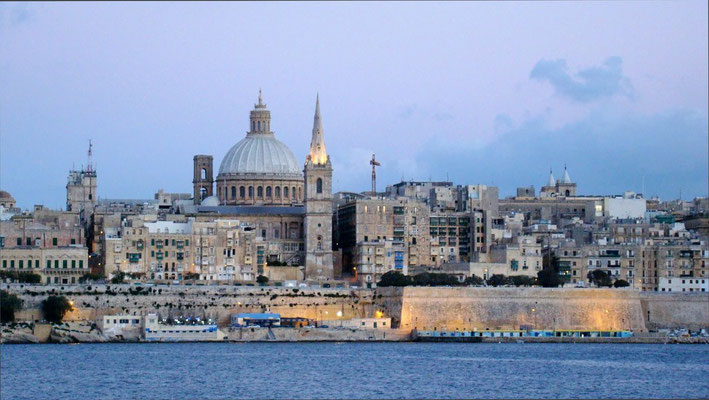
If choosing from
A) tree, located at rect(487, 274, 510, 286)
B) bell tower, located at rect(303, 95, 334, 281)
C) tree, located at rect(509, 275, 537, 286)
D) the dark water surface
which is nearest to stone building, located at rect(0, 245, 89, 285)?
bell tower, located at rect(303, 95, 334, 281)

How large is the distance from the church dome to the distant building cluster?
0.09 metres

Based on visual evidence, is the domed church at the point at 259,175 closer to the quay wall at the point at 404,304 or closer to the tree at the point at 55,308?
the quay wall at the point at 404,304

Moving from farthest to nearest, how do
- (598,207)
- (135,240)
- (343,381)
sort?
(598,207), (135,240), (343,381)

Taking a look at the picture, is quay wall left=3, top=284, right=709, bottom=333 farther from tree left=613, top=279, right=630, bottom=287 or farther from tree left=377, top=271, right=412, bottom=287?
tree left=613, top=279, right=630, bottom=287

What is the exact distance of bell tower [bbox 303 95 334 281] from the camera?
3701 inches

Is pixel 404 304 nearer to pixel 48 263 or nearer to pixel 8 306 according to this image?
pixel 8 306

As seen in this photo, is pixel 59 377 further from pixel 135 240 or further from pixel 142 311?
pixel 135 240

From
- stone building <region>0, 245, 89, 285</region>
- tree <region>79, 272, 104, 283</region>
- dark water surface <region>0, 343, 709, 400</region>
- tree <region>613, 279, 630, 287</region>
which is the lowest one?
dark water surface <region>0, 343, 709, 400</region>

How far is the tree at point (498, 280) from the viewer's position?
88.6 meters

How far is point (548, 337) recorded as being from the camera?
7975cm

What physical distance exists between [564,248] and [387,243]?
9.62m

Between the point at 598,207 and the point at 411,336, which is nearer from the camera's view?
the point at 411,336

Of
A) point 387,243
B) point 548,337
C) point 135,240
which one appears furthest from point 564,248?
point 135,240

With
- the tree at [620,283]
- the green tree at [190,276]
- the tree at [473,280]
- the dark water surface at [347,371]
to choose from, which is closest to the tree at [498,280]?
the tree at [473,280]
